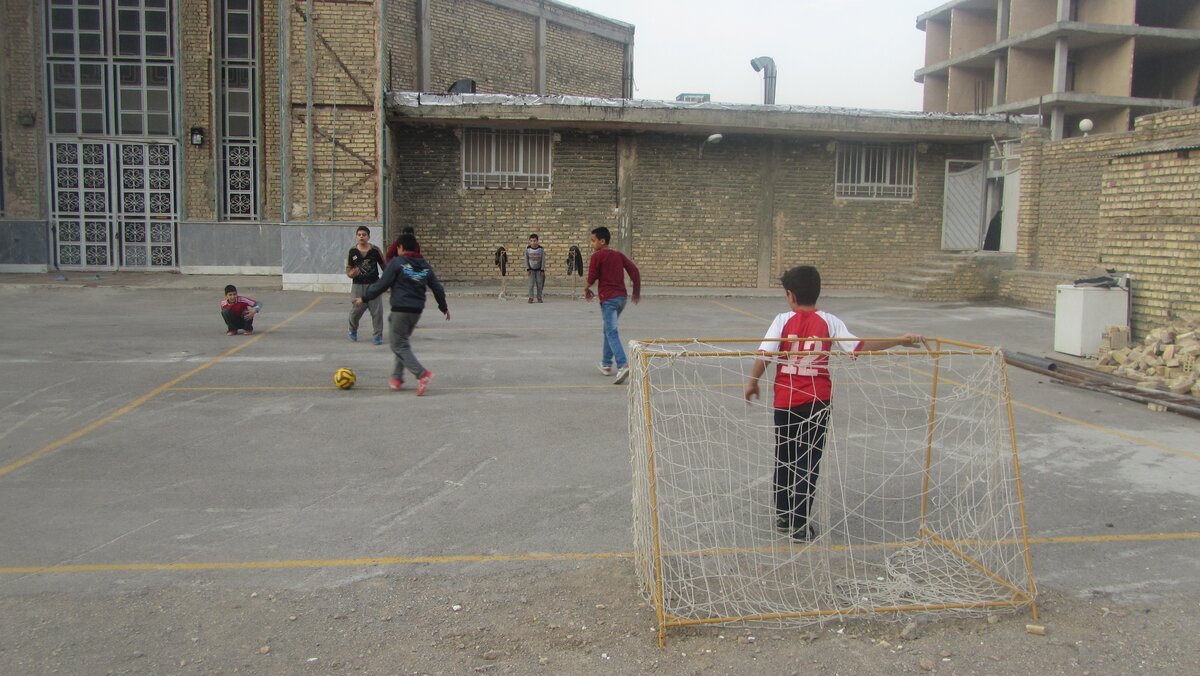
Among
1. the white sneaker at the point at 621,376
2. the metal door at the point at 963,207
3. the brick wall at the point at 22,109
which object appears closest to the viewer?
the white sneaker at the point at 621,376

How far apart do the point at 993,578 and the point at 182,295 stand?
1786 centimetres

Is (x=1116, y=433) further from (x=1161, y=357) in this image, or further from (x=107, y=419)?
(x=107, y=419)

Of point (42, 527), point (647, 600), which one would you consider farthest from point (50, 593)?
point (647, 600)

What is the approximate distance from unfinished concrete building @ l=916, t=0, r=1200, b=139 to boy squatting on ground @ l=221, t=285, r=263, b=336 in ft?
120

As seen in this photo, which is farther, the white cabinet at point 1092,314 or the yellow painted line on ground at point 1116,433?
the white cabinet at point 1092,314

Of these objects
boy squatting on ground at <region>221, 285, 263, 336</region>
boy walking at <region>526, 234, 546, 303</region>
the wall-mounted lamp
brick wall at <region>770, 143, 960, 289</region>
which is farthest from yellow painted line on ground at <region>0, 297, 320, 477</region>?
brick wall at <region>770, 143, 960, 289</region>

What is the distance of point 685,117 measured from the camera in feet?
72.7

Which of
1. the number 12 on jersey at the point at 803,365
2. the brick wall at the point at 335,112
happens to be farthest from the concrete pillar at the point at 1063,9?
the number 12 on jersey at the point at 803,365

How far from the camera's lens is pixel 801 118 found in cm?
2266

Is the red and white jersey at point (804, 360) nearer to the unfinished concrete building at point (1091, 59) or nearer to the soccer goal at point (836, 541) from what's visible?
the soccer goal at point (836, 541)

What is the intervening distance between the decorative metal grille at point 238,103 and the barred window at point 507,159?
550cm

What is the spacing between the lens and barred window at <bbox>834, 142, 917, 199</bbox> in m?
24.3

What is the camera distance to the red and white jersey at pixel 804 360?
4.89m

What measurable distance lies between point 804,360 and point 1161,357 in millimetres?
8129
